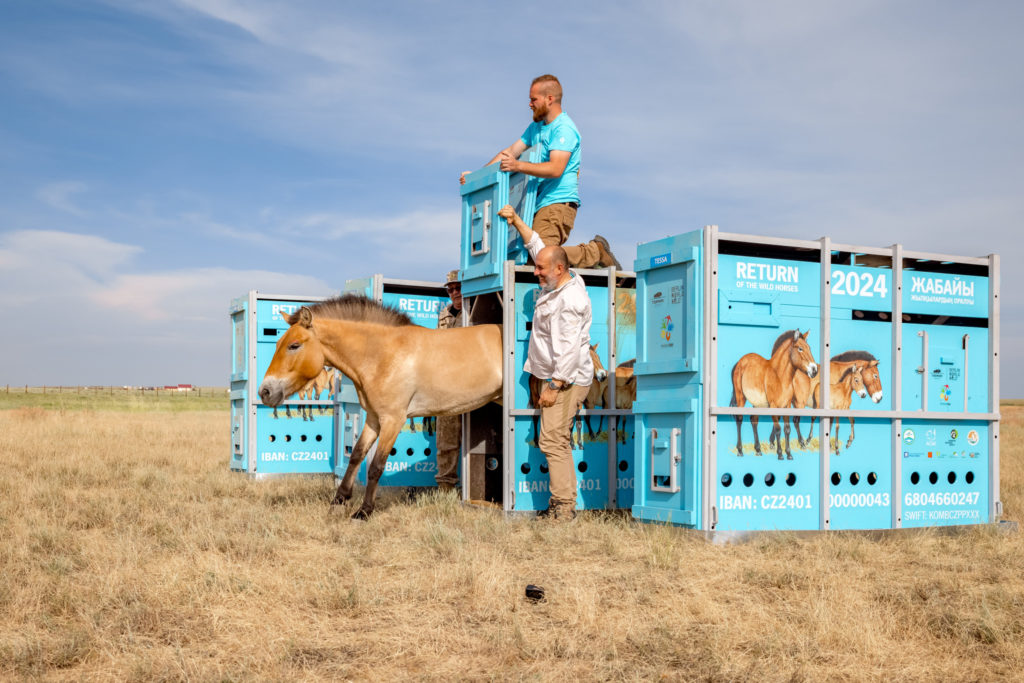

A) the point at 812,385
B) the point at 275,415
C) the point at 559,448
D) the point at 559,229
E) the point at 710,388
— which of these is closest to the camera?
the point at 710,388

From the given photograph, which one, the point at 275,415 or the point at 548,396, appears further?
the point at 275,415

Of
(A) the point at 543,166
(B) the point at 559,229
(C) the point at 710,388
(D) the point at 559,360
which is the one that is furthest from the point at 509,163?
(C) the point at 710,388

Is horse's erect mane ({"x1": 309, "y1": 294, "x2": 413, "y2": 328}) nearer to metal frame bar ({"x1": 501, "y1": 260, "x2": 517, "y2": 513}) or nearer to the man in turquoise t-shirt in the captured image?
metal frame bar ({"x1": 501, "y1": 260, "x2": 517, "y2": 513})

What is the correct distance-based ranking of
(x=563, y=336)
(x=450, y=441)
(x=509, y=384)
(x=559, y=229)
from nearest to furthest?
1. (x=563, y=336)
2. (x=509, y=384)
3. (x=559, y=229)
4. (x=450, y=441)

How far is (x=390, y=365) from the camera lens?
31.0 feet

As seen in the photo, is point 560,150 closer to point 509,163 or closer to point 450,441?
point 509,163

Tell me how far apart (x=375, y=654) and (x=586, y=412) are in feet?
15.5

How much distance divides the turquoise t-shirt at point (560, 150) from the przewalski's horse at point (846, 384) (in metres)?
3.04

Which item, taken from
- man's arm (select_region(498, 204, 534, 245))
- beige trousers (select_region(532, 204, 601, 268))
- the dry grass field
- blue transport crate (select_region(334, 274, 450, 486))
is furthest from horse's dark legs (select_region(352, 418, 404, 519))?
beige trousers (select_region(532, 204, 601, 268))

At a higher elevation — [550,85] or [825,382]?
[550,85]

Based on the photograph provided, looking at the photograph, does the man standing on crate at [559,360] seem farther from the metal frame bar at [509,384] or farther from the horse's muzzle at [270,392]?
the horse's muzzle at [270,392]

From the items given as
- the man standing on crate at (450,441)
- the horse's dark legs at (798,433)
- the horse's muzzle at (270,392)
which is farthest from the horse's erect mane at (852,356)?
the horse's muzzle at (270,392)

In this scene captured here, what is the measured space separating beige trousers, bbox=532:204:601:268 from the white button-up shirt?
0.65 meters

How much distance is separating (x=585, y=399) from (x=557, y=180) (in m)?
2.22
